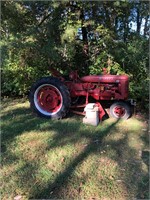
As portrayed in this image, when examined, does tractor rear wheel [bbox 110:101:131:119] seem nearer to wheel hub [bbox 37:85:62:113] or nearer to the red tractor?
the red tractor

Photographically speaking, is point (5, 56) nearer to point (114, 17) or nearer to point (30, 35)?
point (30, 35)

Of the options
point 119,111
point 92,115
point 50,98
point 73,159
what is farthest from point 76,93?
point 73,159

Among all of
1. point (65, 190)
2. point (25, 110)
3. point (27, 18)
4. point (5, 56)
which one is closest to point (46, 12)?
point (27, 18)

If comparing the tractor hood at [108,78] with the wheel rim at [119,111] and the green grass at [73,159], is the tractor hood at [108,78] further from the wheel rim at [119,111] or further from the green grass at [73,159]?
the green grass at [73,159]

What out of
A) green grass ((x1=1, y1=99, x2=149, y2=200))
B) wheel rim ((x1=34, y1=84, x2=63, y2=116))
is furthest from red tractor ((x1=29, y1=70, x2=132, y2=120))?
green grass ((x1=1, y1=99, x2=149, y2=200))

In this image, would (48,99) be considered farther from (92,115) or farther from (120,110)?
(120,110)

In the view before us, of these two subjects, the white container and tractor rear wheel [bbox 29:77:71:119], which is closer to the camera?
the white container

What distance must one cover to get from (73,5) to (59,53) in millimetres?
981

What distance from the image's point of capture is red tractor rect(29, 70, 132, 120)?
4582 millimetres

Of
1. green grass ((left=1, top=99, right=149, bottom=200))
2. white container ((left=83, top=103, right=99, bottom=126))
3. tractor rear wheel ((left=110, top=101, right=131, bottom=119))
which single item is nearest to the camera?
green grass ((left=1, top=99, right=149, bottom=200))

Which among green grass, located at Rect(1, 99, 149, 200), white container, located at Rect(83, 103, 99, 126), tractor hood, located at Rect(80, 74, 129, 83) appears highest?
tractor hood, located at Rect(80, 74, 129, 83)

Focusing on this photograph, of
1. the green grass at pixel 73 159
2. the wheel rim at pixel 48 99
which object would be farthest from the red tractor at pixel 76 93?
the green grass at pixel 73 159

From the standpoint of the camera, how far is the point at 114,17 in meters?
5.22

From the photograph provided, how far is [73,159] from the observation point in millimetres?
3260
